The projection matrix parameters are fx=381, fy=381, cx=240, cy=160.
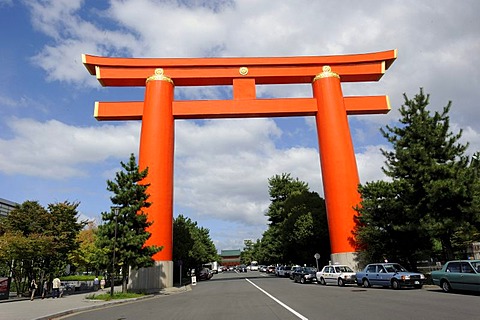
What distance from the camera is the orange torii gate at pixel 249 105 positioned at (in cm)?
3134

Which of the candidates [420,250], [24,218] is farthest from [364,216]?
[24,218]

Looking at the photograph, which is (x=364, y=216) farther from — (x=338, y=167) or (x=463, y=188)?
(x=463, y=188)

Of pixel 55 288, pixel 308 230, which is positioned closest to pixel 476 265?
pixel 55 288

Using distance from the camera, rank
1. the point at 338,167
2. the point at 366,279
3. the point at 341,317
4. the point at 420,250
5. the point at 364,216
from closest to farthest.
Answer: the point at 341,317 → the point at 366,279 → the point at 420,250 → the point at 364,216 → the point at 338,167

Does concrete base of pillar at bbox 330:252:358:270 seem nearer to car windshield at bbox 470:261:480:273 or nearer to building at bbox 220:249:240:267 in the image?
car windshield at bbox 470:261:480:273

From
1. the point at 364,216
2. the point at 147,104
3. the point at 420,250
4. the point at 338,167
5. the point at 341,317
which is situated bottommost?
the point at 341,317

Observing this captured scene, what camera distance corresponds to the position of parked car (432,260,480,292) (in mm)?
15555

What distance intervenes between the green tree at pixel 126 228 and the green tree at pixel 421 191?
16219 mm

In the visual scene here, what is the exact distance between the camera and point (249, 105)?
107 feet

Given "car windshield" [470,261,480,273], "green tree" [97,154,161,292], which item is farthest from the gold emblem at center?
"car windshield" [470,261,480,273]

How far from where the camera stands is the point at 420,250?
26.7 meters

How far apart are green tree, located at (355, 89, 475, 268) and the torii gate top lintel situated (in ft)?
29.6

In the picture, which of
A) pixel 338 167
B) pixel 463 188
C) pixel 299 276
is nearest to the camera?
pixel 463 188

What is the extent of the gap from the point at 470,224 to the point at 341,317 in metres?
15.2
